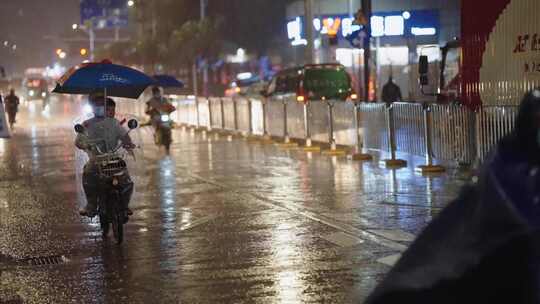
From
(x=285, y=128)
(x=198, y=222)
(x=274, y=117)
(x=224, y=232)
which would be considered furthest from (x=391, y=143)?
(x=224, y=232)

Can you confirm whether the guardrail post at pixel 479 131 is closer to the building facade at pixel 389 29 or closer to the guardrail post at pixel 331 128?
the guardrail post at pixel 331 128

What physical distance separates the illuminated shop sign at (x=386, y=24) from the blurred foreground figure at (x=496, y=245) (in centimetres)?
3995

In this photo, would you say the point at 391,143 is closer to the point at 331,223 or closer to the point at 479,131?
the point at 479,131

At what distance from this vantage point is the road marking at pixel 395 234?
10.6 m

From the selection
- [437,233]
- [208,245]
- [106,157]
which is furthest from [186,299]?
[437,233]

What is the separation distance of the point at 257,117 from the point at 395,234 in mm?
17595

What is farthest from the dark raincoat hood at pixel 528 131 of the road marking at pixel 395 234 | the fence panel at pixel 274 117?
the fence panel at pixel 274 117

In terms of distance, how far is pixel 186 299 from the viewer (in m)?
8.04

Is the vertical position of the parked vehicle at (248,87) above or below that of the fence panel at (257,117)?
above

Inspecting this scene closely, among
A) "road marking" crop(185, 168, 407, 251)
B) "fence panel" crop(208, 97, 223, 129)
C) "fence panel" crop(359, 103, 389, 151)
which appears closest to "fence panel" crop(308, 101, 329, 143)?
"fence panel" crop(359, 103, 389, 151)

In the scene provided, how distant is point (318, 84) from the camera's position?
30422 mm

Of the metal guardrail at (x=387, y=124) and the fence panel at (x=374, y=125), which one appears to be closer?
the metal guardrail at (x=387, y=124)

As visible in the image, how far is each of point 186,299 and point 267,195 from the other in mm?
7014

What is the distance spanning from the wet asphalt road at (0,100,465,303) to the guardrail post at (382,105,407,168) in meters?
0.36
